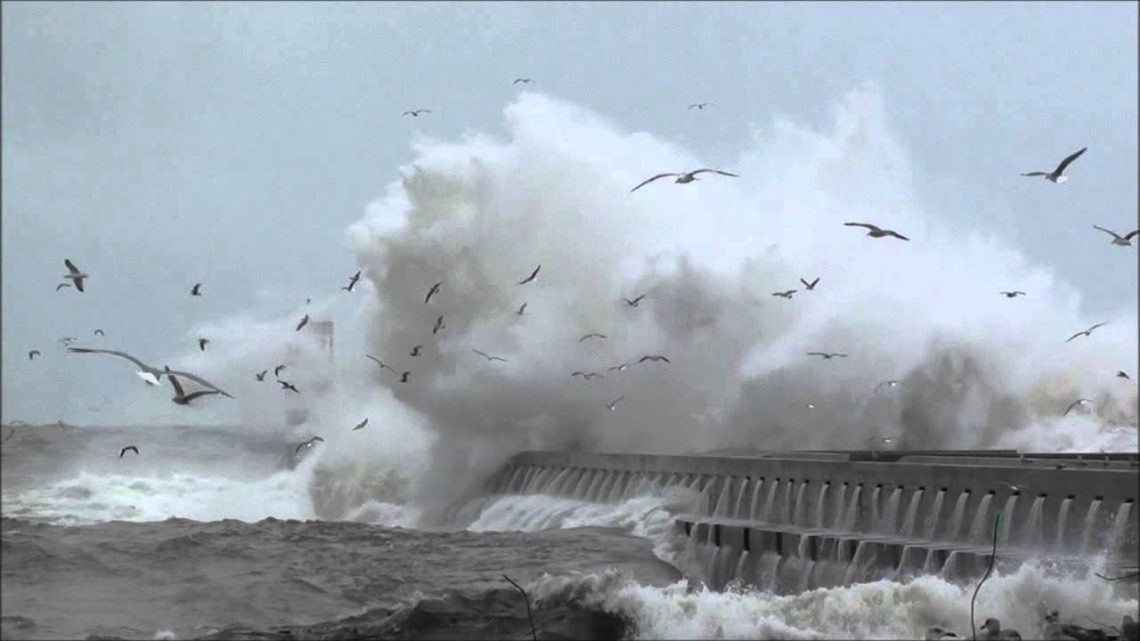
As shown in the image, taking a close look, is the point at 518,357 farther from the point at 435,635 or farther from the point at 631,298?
the point at 435,635

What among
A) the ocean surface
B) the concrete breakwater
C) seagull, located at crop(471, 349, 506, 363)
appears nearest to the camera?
the ocean surface

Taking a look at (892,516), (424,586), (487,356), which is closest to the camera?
(424,586)

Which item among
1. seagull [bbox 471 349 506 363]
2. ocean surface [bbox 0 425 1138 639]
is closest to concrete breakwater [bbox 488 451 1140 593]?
ocean surface [bbox 0 425 1138 639]

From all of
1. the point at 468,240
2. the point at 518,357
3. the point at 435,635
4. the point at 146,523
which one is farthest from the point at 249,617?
the point at 468,240

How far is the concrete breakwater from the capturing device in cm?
1079

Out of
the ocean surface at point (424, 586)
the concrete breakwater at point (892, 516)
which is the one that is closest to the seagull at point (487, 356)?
the ocean surface at point (424, 586)

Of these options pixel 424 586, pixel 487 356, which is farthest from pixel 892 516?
pixel 487 356

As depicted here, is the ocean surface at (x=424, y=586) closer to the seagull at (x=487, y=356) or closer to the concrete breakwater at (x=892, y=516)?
the concrete breakwater at (x=892, y=516)

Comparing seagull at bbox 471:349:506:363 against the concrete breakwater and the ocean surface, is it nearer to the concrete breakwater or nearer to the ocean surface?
the ocean surface

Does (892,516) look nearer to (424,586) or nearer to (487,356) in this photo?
(424,586)

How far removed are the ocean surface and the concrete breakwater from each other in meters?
0.57

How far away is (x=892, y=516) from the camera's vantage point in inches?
526

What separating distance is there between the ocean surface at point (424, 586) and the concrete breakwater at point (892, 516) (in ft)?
1.86

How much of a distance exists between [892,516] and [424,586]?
521cm
